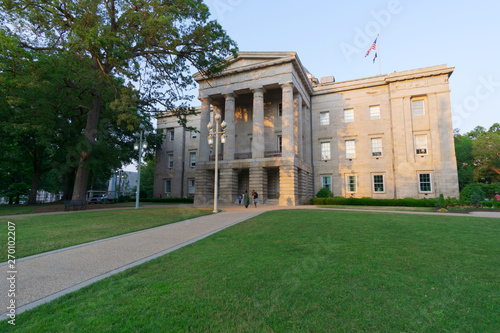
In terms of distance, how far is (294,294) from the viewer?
11.0 feet

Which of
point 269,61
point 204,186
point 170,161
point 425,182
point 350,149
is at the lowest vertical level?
point 204,186

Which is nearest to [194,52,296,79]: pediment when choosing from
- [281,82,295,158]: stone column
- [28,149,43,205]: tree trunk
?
[281,82,295,158]: stone column

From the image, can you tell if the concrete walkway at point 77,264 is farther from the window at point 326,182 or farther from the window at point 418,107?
the window at point 418,107

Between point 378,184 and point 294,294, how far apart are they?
32344 mm

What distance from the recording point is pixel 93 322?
8.82 feet

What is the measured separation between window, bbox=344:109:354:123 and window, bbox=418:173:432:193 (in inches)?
439

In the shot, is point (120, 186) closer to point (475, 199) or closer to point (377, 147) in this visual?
point (377, 147)

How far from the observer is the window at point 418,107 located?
100 feet

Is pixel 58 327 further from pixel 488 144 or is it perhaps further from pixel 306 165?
pixel 488 144

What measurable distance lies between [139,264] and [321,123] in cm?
3435

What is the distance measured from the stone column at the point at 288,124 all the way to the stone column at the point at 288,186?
5.42 ft

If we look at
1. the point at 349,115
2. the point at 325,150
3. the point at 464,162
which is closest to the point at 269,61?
the point at 349,115

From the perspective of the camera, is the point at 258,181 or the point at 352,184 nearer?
the point at 258,181

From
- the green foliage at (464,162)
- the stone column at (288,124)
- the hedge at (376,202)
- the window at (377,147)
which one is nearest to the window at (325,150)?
the window at (377,147)
